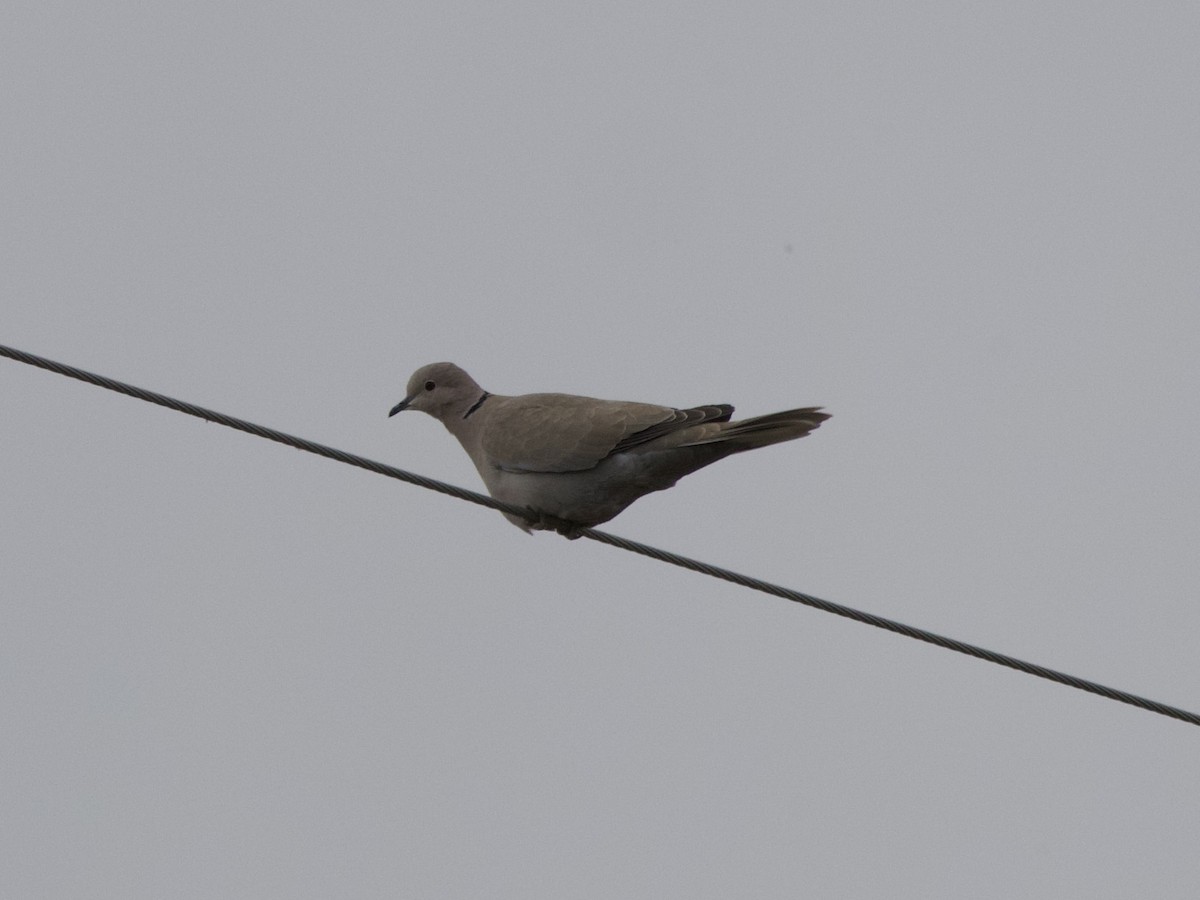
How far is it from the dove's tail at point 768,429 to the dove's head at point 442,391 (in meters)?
1.81

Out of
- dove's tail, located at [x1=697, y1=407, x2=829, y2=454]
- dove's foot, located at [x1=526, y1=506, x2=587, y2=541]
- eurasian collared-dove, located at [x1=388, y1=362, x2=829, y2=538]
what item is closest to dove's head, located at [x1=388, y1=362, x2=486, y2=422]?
eurasian collared-dove, located at [x1=388, y1=362, x2=829, y2=538]

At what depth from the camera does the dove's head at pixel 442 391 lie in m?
8.05

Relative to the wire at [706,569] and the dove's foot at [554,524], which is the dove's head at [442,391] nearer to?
the dove's foot at [554,524]

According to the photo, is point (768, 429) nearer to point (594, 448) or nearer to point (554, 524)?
point (594, 448)

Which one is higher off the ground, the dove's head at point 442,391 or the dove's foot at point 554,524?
the dove's head at point 442,391

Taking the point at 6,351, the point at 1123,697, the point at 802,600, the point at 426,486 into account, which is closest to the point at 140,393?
the point at 6,351

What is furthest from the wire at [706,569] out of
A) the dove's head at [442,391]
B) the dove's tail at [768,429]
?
the dove's head at [442,391]

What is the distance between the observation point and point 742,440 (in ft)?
21.2

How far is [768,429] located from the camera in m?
6.36

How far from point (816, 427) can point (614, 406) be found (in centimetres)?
113

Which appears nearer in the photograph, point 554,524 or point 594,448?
point 594,448

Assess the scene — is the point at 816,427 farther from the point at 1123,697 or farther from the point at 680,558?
the point at 1123,697

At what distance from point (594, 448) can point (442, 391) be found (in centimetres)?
145

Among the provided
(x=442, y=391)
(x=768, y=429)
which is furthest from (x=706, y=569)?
(x=442, y=391)
